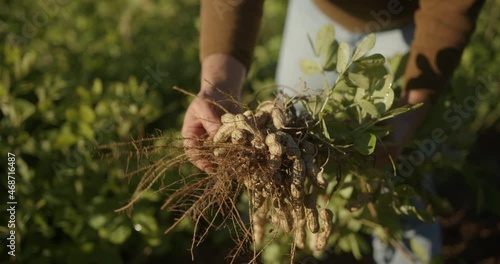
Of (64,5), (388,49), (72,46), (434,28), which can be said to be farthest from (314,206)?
(64,5)

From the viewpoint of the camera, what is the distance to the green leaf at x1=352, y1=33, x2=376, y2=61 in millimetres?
1070

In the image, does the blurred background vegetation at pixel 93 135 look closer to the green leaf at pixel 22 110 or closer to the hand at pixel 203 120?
the green leaf at pixel 22 110

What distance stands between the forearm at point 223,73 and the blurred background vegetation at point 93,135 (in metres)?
0.07

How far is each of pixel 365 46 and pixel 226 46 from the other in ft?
1.20

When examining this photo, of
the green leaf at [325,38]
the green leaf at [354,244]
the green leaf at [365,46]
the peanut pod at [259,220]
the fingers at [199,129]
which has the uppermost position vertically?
the green leaf at [365,46]

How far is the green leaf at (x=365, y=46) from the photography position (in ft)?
3.51

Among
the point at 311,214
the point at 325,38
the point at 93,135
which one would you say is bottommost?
the point at 93,135

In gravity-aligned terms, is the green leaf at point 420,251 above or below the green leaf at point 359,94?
below

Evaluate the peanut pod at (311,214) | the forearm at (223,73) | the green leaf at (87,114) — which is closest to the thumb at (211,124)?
the forearm at (223,73)

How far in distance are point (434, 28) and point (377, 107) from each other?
0.33m

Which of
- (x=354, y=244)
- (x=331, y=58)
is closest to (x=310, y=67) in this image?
(x=331, y=58)

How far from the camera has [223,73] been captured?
127 centimetres

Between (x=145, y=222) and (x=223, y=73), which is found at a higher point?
(x=223, y=73)

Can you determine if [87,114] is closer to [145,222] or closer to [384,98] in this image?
[145,222]
